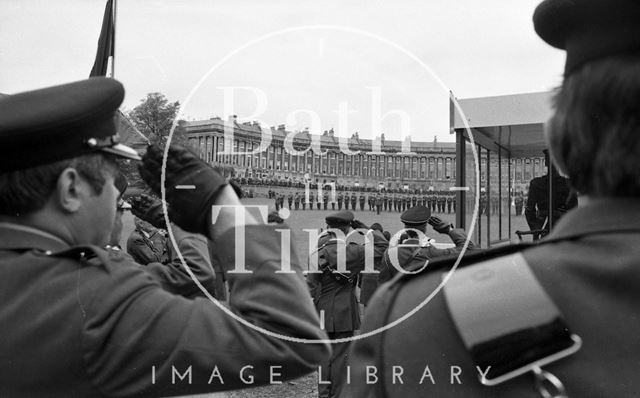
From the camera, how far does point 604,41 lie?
1160mm

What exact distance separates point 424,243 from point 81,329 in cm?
565

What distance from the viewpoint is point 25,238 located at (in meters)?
1.64

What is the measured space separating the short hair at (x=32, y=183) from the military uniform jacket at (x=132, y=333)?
17 cm

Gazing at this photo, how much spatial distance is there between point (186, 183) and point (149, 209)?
2.41 metres

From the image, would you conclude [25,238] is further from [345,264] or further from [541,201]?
[541,201]

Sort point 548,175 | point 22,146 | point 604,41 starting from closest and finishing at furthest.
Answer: point 604,41 < point 22,146 < point 548,175

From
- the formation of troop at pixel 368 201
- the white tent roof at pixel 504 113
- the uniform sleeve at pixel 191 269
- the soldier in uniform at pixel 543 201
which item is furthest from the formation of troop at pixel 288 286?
the soldier in uniform at pixel 543 201

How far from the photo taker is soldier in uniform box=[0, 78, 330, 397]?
1.50 m

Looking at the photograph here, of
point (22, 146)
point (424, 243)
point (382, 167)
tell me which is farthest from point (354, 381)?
point (424, 243)

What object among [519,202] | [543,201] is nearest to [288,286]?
[543,201]

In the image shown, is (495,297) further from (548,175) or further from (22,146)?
(548,175)

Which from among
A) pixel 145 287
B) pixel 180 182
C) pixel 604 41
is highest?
pixel 604 41

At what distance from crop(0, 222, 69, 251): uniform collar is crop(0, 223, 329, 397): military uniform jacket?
0.06m

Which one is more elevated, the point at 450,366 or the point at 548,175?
the point at 548,175
